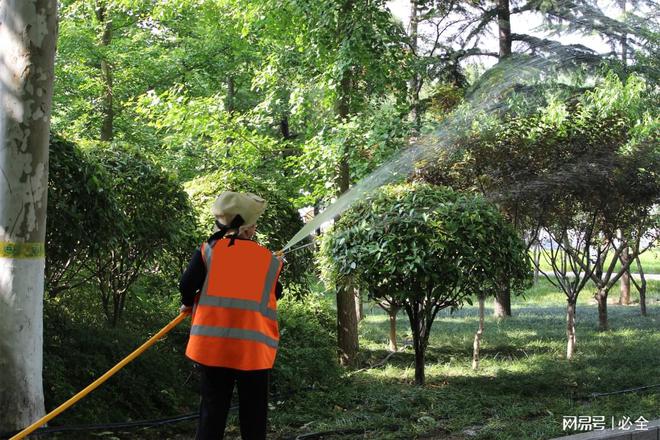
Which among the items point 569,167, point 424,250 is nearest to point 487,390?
point 424,250

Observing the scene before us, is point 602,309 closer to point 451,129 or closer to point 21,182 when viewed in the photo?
point 451,129

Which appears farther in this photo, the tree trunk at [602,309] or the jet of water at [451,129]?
the tree trunk at [602,309]

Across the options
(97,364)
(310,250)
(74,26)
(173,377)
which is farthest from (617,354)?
(74,26)

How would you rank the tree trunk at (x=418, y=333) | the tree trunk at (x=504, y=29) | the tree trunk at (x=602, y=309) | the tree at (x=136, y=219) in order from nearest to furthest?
the tree at (x=136, y=219) → the tree trunk at (x=418, y=333) → the tree trunk at (x=602, y=309) → the tree trunk at (x=504, y=29)

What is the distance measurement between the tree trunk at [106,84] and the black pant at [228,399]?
1293 cm

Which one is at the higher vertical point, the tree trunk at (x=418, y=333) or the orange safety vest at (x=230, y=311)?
the orange safety vest at (x=230, y=311)

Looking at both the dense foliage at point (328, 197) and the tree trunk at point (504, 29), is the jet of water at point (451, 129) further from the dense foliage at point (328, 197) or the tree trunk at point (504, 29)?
the tree trunk at point (504, 29)

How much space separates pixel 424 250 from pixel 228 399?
12.1 ft

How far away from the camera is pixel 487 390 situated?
25.2ft

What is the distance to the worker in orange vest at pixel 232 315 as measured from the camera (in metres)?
3.74

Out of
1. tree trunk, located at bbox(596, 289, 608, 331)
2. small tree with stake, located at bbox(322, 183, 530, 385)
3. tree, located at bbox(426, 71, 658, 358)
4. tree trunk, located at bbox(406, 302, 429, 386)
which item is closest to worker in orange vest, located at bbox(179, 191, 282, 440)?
small tree with stake, located at bbox(322, 183, 530, 385)

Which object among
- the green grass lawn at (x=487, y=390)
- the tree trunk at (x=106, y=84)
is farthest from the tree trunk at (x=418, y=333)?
the tree trunk at (x=106, y=84)

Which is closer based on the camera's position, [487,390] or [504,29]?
[487,390]

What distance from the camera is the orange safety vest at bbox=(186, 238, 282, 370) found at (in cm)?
374
